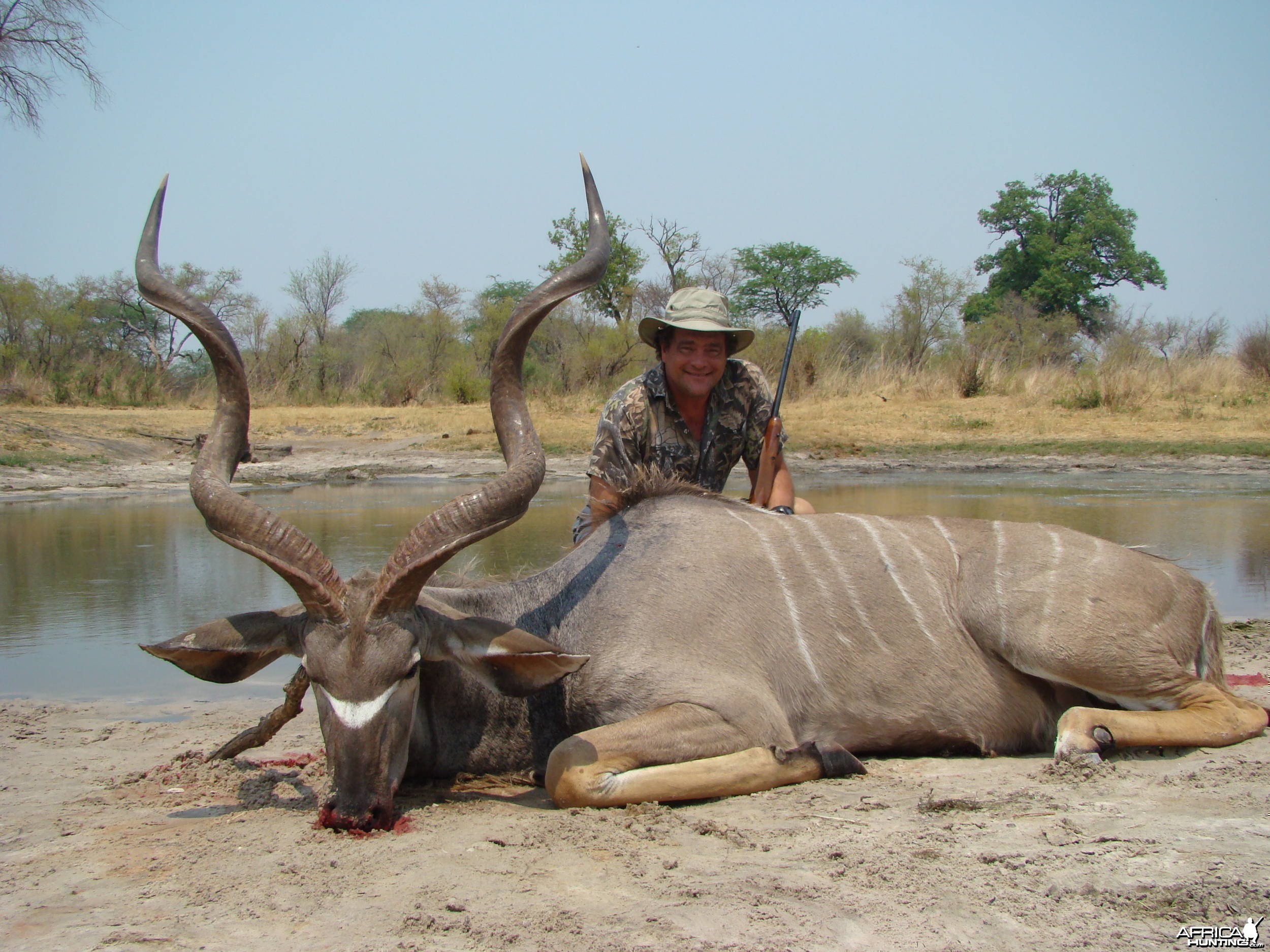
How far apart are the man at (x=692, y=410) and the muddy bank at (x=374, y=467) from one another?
7.76 m

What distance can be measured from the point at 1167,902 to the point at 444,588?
2.84 meters

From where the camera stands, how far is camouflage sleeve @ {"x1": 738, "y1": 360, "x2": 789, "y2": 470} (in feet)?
20.0

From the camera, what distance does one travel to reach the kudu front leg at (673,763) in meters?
3.45

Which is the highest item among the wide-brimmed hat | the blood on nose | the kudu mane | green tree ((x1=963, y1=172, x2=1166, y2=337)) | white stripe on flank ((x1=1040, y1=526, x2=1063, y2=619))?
green tree ((x1=963, y1=172, x2=1166, y2=337))

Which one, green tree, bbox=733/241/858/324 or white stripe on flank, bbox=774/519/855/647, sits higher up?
green tree, bbox=733/241/858/324

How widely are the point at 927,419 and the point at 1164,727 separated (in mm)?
15166

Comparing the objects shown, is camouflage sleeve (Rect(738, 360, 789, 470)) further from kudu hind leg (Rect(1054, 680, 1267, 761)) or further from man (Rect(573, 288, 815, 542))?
kudu hind leg (Rect(1054, 680, 1267, 761))

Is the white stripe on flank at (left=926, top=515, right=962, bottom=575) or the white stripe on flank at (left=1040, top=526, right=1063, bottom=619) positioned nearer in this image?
the white stripe on flank at (left=1040, top=526, right=1063, bottom=619)

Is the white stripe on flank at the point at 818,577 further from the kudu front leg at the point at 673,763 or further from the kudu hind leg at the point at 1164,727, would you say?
the kudu hind leg at the point at 1164,727

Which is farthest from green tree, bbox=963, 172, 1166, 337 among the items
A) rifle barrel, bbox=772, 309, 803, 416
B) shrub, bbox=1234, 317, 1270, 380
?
rifle barrel, bbox=772, 309, 803, 416

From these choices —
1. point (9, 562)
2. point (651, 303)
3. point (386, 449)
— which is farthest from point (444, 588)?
point (651, 303)

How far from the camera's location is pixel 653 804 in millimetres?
3406

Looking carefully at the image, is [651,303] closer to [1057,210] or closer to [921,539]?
[1057,210]

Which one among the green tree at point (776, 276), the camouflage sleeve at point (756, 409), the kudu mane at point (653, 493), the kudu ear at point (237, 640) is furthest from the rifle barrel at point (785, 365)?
the green tree at point (776, 276)
